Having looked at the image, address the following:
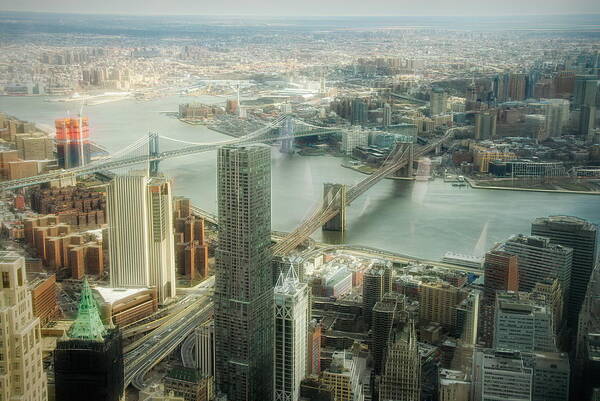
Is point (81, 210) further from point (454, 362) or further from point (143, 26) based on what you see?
point (454, 362)

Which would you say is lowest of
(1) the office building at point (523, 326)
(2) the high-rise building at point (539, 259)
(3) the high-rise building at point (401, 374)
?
(3) the high-rise building at point (401, 374)

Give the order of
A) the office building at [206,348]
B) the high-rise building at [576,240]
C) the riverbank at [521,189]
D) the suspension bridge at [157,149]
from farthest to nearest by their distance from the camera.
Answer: the suspension bridge at [157,149] → the riverbank at [521,189] → the high-rise building at [576,240] → the office building at [206,348]

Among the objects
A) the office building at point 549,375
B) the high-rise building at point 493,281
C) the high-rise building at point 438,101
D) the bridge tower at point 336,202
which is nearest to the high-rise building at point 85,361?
the office building at point 549,375

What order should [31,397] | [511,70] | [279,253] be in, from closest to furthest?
1. [31,397]
2. [279,253]
3. [511,70]

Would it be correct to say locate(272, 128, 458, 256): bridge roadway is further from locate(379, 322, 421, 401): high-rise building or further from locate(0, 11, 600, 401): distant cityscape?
locate(379, 322, 421, 401): high-rise building

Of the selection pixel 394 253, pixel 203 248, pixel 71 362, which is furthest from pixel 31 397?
pixel 394 253

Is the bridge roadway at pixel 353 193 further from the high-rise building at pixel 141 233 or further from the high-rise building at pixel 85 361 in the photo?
the high-rise building at pixel 85 361

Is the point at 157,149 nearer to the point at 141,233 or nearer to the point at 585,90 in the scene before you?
the point at 141,233
